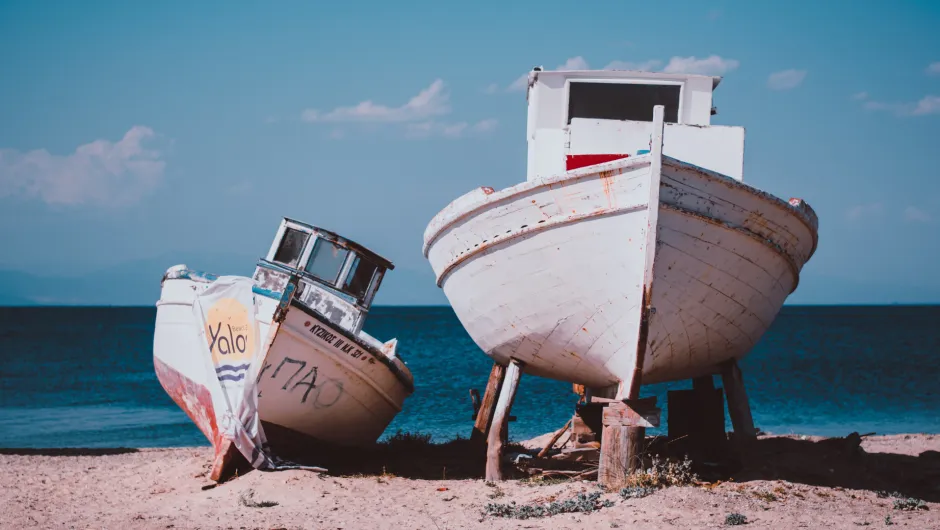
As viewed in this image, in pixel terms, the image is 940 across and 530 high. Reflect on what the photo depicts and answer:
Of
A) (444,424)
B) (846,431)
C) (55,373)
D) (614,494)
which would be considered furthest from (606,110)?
(55,373)

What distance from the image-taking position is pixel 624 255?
7.92 meters

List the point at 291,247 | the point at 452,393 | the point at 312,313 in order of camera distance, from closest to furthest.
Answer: the point at 312,313 < the point at 291,247 < the point at 452,393

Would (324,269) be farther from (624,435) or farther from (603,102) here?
(624,435)

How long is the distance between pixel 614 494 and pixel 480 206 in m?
2.90

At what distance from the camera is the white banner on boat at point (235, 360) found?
976cm

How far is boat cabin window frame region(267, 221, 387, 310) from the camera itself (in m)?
11.1

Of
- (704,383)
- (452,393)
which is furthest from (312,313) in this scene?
(452,393)

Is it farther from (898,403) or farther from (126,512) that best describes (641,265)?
(898,403)

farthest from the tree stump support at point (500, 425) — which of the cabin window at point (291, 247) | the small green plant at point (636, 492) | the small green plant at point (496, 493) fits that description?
the cabin window at point (291, 247)

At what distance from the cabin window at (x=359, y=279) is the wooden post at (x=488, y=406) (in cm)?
186

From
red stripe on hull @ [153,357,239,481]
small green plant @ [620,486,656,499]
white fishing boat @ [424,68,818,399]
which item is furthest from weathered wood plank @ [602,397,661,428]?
red stripe on hull @ [153,357,239,481]

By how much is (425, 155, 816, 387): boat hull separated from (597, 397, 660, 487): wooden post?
0.99 feet

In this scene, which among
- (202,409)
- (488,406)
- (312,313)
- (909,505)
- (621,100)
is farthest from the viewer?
(488,406)

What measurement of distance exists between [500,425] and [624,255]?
2810 mm
